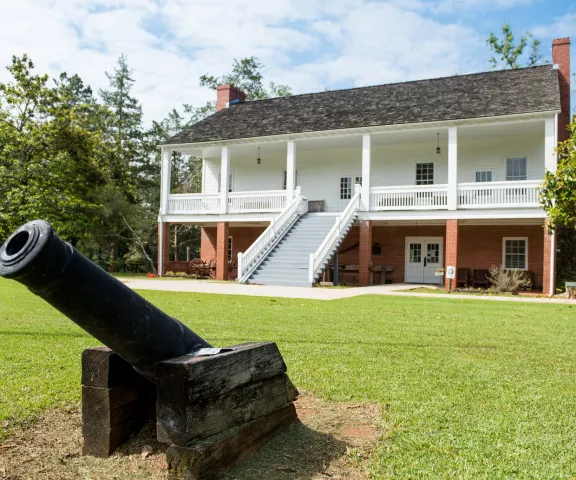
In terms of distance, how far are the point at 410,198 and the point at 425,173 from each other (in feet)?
13.4

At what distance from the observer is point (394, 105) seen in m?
24.0

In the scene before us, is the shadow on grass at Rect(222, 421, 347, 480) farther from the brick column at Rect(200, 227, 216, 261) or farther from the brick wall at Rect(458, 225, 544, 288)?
the brick column at Rect(200, 227, 216, 261)

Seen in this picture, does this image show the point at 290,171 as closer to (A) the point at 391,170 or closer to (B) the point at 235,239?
(A) the point at 391,170

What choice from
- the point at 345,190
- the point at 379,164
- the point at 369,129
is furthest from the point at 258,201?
the point at 379,164

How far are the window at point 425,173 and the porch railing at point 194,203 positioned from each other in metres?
9.63

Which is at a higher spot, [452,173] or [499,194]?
[452,173]

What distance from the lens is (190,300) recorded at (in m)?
12.9

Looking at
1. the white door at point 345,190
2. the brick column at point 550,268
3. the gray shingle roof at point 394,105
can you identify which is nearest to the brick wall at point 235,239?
the white door at point 345,190

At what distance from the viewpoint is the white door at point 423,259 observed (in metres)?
24.8

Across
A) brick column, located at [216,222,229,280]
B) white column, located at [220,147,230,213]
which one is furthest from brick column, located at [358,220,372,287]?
white column, located at [220,147,230,213]

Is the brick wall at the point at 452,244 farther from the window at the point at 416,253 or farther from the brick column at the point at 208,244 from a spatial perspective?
the brick column at the point at 208,244

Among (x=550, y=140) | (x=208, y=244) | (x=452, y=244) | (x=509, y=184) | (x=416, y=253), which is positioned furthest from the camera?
(x=208, y=244)

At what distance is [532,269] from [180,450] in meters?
23.0

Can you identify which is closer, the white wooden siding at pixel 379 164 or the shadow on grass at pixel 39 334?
the shadow on grass at pixel 39 334
